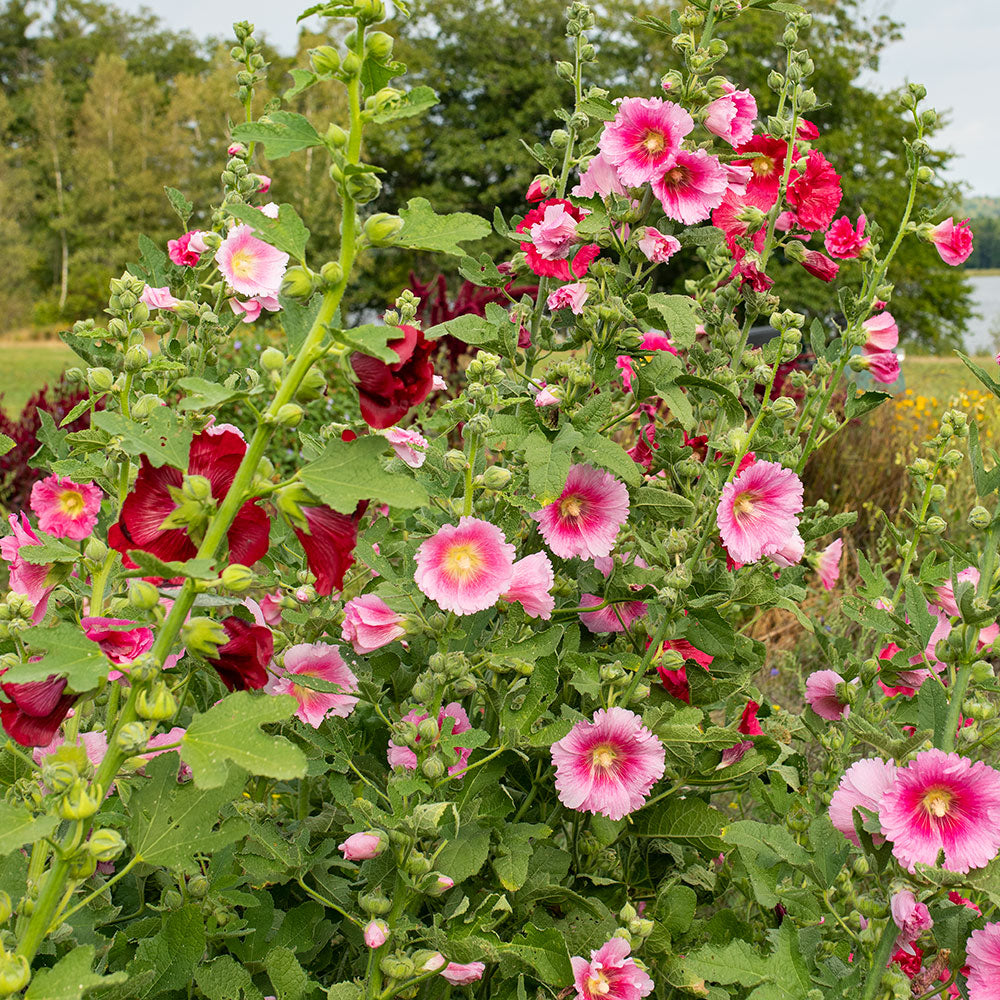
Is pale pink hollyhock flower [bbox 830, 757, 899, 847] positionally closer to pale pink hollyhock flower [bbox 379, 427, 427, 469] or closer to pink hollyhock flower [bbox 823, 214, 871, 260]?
pale pink hollyhock flower [bbox 379, 427, 427, 469]

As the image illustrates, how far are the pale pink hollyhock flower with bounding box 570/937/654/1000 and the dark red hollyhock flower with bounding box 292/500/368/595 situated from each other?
0.57m

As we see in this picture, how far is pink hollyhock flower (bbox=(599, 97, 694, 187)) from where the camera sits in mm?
1174

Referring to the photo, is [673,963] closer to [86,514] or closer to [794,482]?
[794,482]

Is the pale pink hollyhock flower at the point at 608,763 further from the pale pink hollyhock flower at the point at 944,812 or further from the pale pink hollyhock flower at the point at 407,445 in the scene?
the pale pink hollyhock flower at the point at 407,445

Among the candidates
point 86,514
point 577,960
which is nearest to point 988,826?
point 577,960

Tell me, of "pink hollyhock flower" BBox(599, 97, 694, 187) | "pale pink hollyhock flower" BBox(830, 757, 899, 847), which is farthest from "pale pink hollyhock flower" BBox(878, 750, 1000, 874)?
"pink hollyhock flower" BBox(599, 97, 694, 187)

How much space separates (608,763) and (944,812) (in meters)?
0.37

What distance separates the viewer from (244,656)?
0.81 m

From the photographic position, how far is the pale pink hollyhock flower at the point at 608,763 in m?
1.10

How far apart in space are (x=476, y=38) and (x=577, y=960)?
2710 centimetres

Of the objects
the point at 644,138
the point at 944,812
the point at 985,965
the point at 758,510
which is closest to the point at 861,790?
the point at 944,812

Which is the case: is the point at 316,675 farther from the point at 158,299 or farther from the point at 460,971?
the point at 158,299

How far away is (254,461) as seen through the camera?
27.7 inches

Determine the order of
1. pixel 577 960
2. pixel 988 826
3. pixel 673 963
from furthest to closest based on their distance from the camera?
pixel 673 963
pixel 577 960
pixel 988 826
